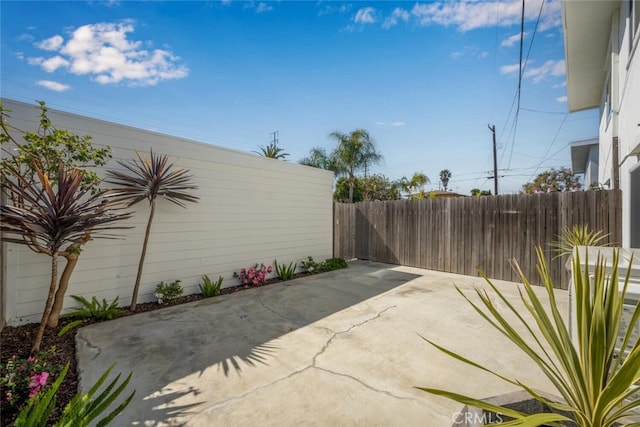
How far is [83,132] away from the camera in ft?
12.6

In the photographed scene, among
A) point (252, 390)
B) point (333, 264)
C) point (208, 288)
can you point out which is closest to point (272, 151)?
point (333, 264)

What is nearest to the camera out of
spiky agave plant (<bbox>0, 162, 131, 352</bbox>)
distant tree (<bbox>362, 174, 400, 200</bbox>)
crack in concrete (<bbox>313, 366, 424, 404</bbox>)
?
crack in concrete (<bbox>313, 366, 424, 404</bbox>)

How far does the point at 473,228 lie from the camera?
20.7ft

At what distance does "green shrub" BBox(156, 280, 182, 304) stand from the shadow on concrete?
0.31 m

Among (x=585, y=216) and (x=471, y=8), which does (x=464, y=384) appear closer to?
(x=585, y=216)

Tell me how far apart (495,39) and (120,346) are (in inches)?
304

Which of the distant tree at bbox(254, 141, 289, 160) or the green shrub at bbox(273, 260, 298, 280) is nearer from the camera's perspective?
the green shrub at bbox(273, 260, 298, 280)

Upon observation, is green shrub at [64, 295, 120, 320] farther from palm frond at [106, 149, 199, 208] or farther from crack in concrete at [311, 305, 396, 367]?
crack in concrete at [311, 305, 396, 367]

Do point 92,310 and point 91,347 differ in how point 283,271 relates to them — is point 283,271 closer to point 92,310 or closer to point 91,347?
point 92,310

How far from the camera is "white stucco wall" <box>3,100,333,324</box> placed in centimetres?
348

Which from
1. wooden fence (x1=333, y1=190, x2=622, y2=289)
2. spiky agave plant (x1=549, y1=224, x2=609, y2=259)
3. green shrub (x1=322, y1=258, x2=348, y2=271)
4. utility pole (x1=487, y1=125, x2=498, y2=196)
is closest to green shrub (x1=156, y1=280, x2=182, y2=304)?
green shrub (x1=322, y1=258, x2=348, y2=271)

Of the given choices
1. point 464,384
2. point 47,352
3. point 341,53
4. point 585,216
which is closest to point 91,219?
point 47,352

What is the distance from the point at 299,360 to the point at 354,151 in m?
14.0

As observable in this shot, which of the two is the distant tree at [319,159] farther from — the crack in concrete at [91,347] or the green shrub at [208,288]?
A: the crack in concrete at [91,347]
